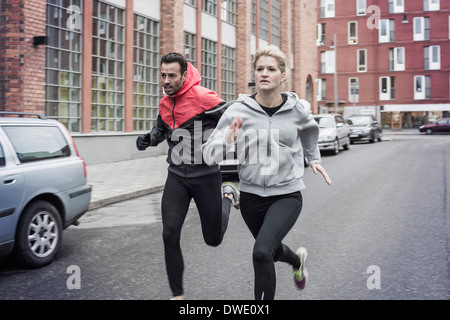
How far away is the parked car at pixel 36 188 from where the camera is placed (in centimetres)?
477

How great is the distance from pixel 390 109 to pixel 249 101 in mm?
54604

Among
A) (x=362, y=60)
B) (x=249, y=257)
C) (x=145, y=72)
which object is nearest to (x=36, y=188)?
(x=249, y=257)

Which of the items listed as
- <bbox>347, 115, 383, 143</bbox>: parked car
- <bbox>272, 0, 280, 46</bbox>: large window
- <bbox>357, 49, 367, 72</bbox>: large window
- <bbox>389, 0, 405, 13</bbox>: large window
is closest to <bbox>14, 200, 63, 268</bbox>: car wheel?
<bbox>347, 115, 383, 143</bbox>: parked car

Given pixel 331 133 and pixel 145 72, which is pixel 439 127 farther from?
pixel 145 72

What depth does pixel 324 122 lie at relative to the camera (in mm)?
20953

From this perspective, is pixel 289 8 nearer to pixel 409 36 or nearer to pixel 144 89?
pixel 144 89

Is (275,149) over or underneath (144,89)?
underneath

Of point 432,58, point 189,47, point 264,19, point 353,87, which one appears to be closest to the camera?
point 189,47

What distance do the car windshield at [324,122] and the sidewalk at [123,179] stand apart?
7454 mm

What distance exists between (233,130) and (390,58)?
56.0 metres

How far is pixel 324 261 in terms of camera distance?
16.6ft

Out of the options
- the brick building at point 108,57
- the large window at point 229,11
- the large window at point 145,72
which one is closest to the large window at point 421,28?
the brick building at point 108,57
